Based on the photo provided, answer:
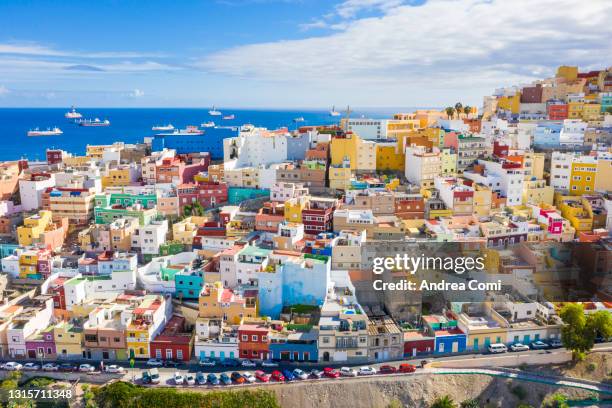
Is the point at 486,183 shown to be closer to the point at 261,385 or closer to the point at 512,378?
the point at 512,378

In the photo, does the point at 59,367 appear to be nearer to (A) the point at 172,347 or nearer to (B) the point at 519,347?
(A) the point at 172,347

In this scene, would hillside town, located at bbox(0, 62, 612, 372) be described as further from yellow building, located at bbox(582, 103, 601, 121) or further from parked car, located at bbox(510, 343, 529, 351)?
yellow building, located at bbox(582, 103, 601, 121)

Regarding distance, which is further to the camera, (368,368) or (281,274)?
(281,274)

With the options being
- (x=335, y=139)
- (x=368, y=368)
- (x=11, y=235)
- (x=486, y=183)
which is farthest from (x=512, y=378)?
(x=11, y=235)

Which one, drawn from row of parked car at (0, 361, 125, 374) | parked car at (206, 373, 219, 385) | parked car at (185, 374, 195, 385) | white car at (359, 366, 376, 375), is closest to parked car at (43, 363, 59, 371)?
row of parked car at (0, 361, 125, 374)

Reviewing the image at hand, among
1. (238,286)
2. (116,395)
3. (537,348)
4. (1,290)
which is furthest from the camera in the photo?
(1,290)

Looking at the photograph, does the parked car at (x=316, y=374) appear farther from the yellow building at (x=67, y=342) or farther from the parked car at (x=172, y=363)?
the yellow building at (x=67, y=342)

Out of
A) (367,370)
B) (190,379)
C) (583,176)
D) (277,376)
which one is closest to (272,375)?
(277,376)
